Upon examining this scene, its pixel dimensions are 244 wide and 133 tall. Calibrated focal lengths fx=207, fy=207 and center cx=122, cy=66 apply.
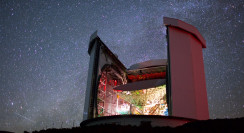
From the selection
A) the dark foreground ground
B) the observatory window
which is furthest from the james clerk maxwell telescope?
the dark foreground ground

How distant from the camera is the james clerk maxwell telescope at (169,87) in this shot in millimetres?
13531

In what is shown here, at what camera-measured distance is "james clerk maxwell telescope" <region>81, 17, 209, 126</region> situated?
1353cm

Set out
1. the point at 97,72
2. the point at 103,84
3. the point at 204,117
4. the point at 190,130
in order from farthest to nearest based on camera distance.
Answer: the point at 103,84
the point at 97,72
the point at 204,117
the point at 190,130

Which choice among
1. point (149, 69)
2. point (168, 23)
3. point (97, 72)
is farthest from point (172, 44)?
point (149, 69)

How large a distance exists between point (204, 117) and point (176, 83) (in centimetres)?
340

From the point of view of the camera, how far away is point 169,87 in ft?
48.9

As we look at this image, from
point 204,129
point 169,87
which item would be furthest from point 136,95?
point 204,129

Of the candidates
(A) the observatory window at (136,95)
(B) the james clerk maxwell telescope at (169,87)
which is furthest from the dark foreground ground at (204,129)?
(A) the observatory window at (136,95)

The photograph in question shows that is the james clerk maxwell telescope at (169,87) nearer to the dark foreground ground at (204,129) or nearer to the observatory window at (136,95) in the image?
the observatory window at (136,95)

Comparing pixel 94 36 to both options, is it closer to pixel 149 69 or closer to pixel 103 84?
pixel 103 84

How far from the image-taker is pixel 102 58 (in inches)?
853

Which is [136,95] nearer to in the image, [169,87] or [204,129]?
[169,87]

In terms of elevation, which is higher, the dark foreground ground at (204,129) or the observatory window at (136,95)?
the observatory window at (136,95)

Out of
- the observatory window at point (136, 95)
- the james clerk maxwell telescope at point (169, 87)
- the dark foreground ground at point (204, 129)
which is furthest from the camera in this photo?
the observatory window at point (136, 95)
